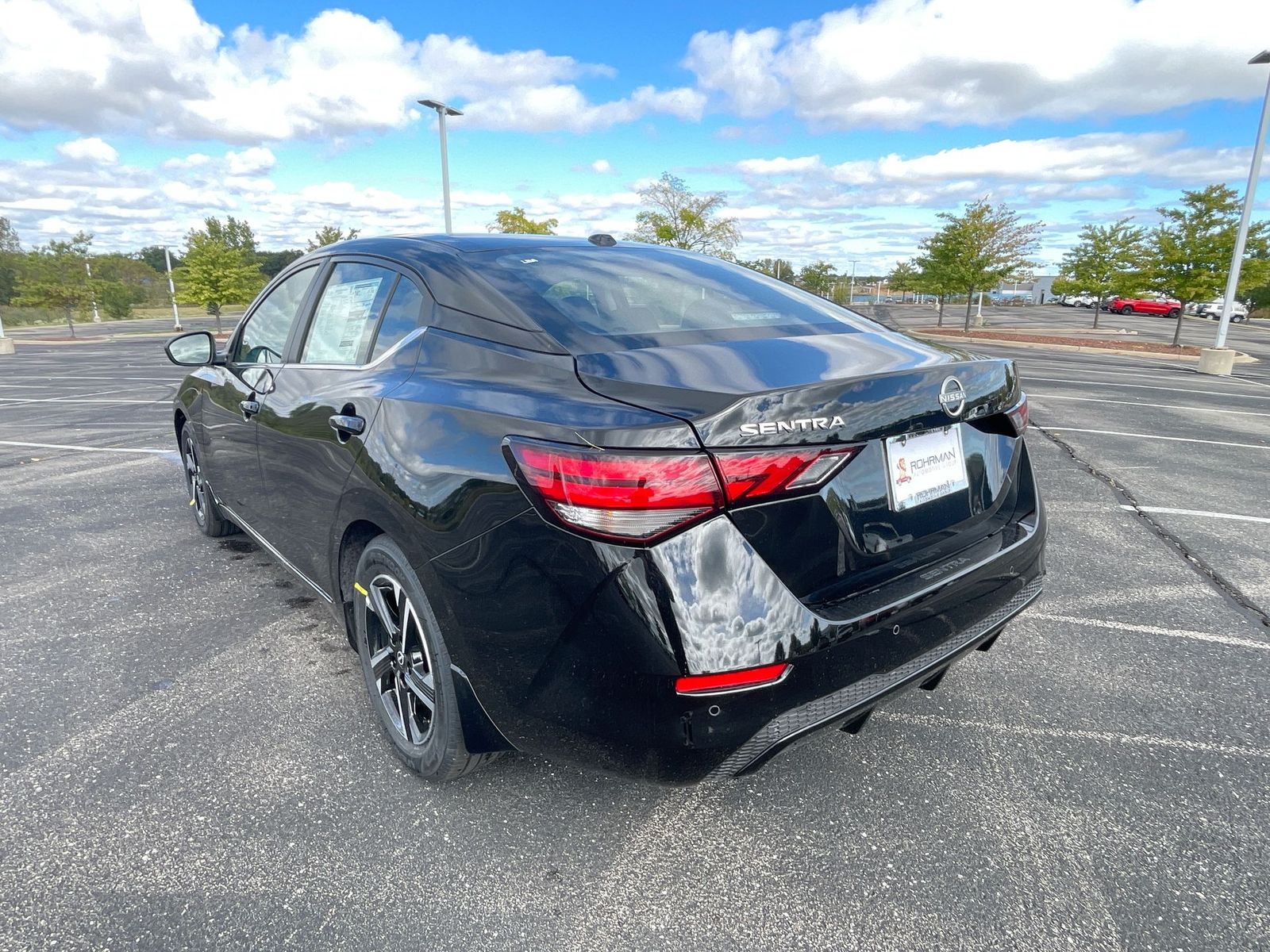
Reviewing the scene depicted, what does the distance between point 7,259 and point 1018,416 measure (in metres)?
83.2

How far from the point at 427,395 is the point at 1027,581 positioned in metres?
1.88

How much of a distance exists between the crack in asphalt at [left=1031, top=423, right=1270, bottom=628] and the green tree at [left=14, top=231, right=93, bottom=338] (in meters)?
39.5

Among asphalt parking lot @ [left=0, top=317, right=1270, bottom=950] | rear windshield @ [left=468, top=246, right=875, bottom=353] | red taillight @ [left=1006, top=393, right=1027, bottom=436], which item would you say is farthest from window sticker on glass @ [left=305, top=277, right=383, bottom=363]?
red taillight @ [left=1006, top=393, right=1027, bottom=436]

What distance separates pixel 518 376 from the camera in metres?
2.00

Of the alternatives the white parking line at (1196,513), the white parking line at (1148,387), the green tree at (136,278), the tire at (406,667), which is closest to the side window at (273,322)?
the tire at (406,667)

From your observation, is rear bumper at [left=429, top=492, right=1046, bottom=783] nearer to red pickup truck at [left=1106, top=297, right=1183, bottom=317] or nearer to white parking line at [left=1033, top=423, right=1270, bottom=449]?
white parking line at [left=1033, top=423, right=1270, bottom=449]

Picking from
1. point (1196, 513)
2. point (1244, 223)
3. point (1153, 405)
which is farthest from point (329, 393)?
point (1244, 223)

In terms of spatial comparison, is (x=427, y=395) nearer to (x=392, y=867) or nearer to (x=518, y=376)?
(x=518, y=376)

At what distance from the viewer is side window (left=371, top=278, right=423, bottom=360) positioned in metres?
2.48

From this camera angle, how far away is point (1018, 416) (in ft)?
8.11

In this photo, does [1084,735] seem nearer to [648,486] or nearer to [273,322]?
[648,486]

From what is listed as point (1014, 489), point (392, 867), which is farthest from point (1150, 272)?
point (392, 867)

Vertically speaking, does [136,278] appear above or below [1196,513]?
above

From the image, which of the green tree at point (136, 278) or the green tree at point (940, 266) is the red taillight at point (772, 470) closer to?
the green tree at point (940, 266)
